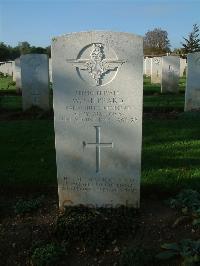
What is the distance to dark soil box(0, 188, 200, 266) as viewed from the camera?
3.53 m

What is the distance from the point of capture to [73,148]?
4055 millimetres

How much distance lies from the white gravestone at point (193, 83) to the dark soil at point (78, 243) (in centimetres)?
620

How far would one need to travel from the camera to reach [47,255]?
3.40m

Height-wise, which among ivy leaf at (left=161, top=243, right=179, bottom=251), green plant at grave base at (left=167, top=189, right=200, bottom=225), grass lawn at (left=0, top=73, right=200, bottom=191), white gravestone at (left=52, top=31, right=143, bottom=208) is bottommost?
ivy leaf at (left=161, top=243, right=179, bottom=251)

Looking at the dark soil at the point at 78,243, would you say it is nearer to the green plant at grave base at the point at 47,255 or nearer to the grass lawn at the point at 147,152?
the green plant at grave base at the point at 47,255

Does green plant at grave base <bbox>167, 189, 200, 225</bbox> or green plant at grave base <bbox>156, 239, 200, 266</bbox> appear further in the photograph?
green plant at grave base <bbox>167, 189, 200, 225</bbox>

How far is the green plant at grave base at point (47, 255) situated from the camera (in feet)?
11.0

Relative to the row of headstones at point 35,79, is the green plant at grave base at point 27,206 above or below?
below

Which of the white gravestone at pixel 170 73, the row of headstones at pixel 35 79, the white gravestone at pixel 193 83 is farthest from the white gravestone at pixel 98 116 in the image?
the white gravestone at pixel 170 73

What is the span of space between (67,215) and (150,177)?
137 cm

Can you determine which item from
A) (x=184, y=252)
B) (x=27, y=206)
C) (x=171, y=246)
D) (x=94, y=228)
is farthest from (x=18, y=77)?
(x=184, y=252)

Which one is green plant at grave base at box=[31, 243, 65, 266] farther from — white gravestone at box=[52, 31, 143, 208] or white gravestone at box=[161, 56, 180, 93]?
white gravestone at box=[161, 56, 180, 93]

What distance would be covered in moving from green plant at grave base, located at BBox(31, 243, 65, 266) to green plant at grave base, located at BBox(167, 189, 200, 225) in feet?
4.16

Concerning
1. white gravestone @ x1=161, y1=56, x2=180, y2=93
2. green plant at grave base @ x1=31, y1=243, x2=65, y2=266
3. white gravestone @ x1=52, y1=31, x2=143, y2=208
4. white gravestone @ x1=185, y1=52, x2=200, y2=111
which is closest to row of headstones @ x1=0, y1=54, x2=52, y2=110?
white gravestone @ x1=185, y1=52, x2=200, y2=111
